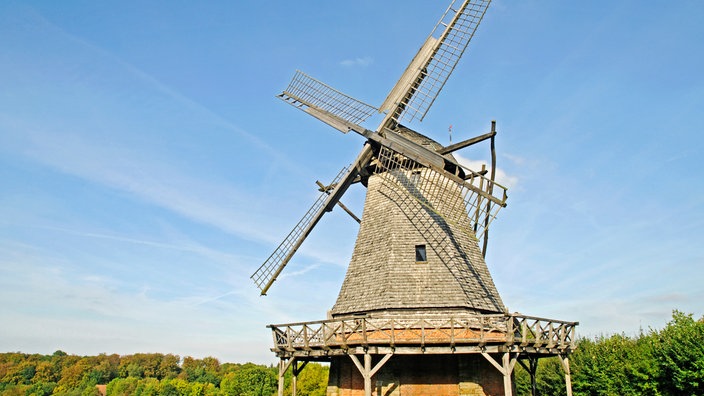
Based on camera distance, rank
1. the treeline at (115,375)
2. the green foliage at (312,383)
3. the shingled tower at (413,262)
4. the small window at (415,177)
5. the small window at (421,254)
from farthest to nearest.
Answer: the treeline at (115,375) → the green foliage at (312,383) → the small window at (415,177) → the small window at (421,254) → the shingled tower at (413,262)

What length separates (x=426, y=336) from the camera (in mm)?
13312

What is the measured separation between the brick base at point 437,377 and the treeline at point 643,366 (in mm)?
8687

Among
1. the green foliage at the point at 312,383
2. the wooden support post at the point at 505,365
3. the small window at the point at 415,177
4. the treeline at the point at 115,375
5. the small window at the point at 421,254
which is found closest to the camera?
the wooden support post at the point at 505,365

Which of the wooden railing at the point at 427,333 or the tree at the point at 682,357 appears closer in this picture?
the wooden railing at the point at 427,333

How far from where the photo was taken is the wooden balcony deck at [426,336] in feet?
41.4

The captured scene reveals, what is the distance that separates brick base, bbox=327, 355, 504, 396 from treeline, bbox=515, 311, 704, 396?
8.69 m

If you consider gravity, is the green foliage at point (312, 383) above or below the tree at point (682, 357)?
below

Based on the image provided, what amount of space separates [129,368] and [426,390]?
4121 inches

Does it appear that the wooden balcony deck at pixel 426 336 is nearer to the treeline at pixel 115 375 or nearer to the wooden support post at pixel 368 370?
the wooden support post at pixel 368 370

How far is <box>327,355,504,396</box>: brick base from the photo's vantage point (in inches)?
532

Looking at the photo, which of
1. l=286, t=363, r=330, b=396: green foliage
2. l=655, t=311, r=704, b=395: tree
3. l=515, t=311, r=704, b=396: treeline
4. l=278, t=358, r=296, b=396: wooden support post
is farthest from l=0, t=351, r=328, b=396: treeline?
l=655, t=311, r=704, b=395: tree

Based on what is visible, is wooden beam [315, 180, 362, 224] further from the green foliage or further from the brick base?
the green foliage

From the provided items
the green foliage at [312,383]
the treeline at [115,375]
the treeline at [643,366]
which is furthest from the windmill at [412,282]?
the treeline at [115,375]

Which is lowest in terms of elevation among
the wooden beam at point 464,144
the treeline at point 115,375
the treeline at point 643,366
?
the treeline at point 115,375
